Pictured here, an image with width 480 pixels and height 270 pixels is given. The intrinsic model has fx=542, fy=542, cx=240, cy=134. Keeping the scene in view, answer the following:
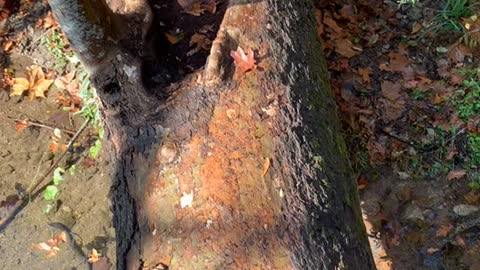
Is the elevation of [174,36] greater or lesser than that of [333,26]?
greater

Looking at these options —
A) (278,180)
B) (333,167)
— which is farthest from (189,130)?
(333,167)

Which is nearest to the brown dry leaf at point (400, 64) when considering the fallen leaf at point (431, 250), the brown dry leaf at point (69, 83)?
the fallen leaf at point (431, 250)

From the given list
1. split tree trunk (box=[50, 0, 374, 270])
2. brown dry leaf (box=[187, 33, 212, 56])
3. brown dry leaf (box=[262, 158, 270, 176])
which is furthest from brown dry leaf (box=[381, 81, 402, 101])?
brown dry leaf (box=[262, 158, 270, 176])

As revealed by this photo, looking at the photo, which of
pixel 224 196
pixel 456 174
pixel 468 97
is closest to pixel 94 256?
pixel 224 196

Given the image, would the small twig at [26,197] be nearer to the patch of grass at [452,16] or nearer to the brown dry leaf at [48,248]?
the brown dry leaf at [48,248]

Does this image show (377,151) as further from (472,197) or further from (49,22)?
(49,22)
